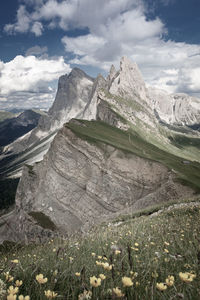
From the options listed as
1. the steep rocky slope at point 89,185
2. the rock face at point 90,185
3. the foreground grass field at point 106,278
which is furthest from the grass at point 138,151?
the foreground grass field at point 106,278

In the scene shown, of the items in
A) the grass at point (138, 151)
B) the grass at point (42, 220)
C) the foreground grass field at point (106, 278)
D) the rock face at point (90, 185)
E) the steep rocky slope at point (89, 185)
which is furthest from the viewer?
the grass at point (42, 220)

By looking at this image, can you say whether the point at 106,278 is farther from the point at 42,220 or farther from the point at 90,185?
the point at 42,220

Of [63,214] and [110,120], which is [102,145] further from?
[110,120]

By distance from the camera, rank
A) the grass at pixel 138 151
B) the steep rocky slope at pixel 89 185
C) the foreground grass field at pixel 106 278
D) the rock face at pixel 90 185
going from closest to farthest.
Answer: the foreground grass field at pixel 106 278 → the grass at pixel 138 151 → the steep rocky slope at pixel 89 185 → the rock face at pixel 90 185

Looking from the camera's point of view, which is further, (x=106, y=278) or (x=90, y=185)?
(x=90, y=185)

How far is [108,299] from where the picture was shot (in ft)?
7.13

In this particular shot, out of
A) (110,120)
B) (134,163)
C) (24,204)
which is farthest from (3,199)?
(134,163)

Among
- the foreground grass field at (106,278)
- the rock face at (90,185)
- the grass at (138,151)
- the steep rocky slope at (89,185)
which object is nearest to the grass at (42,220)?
the steep rocky slope at (89,185)

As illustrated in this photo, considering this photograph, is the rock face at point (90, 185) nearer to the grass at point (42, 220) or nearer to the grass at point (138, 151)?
the grass at point (42, 220)

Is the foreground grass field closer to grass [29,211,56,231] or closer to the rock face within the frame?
the rock face

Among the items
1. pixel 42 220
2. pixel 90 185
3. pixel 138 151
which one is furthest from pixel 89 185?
pixel 138 151

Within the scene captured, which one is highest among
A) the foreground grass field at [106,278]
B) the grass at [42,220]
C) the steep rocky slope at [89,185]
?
the foreground grass field at [106,278]

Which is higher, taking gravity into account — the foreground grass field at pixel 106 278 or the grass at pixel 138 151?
the foreground grass field at pixel 106 278

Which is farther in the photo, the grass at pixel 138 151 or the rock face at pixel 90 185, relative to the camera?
the rock face at pixel 90 185
